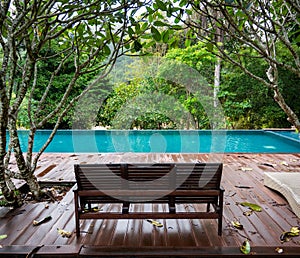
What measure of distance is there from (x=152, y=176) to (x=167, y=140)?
590 cm

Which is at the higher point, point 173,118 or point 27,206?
point 173,118

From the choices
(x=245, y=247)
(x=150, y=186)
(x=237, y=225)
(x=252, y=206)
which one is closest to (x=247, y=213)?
(x=252, y=206)

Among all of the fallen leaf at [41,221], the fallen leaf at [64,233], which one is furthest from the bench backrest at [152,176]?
A: the fallen leaf at [41,221]

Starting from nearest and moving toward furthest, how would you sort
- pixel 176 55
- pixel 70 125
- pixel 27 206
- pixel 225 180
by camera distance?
pixel 27 206 → pixel 225 180 → pixel 176 55 → pixel 70 125

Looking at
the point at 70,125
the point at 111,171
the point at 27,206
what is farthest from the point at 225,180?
the point at 70,125

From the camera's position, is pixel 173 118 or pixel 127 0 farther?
pixel 173 118

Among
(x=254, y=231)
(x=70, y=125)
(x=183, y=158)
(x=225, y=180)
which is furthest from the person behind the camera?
(x=70, y=125)

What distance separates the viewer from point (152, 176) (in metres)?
2.14

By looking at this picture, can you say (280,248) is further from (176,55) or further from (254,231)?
(176,55)

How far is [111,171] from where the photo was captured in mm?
2117

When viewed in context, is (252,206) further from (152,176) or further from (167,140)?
(167,140)

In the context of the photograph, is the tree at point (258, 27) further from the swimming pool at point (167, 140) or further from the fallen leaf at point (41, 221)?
the swimming pool at point (167, 140)

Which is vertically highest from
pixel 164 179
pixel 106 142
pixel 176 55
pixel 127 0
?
pixel 176 55

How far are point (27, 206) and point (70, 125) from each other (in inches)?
280
